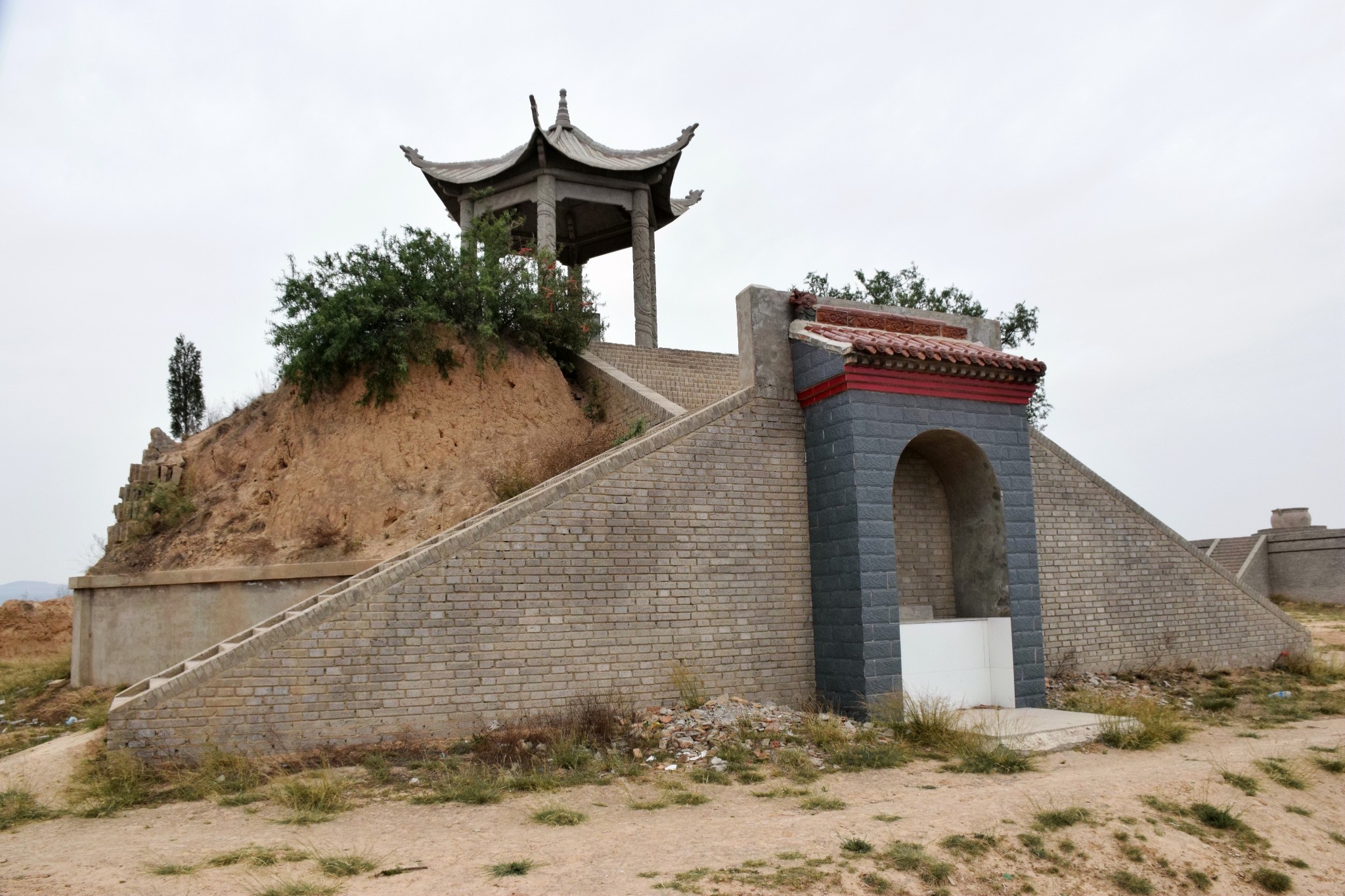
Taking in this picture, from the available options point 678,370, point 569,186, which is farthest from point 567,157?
point 678,370

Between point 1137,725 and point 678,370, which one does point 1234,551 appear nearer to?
point 678,370

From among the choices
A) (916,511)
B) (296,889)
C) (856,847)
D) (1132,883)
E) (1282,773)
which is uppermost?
(916,511)

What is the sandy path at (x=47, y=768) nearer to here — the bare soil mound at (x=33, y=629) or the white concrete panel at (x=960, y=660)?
the white concrete panel at (x=960, y=660)

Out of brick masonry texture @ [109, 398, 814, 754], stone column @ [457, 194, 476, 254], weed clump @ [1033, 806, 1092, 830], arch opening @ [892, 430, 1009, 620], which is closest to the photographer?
weed clump @ [1033, 806, 1092, 830]

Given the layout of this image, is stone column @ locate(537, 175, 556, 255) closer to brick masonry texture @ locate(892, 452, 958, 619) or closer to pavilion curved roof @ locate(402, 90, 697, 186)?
pavilion curved roof @ locate(402, 90, 697, 186)

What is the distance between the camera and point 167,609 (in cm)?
1342

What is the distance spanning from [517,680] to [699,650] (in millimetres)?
2218

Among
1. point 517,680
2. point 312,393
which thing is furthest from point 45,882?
point 312,393

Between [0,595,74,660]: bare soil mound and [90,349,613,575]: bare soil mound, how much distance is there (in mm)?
8644

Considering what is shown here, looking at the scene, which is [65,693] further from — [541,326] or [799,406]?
[799,406]

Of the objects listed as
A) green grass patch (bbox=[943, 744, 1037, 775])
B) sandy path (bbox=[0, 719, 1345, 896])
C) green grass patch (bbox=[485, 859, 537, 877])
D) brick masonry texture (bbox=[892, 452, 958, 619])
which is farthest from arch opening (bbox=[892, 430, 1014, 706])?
green grass patch (bbox=[485, 859, 537, 877])

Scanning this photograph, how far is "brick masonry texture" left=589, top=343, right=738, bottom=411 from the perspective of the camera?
18438 mm

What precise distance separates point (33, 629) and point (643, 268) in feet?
55.2

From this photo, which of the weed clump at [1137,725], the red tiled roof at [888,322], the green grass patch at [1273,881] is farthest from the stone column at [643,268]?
the green grass patch at [1273,881]
